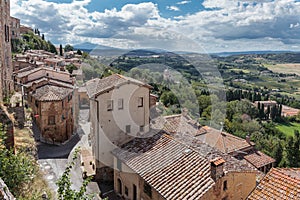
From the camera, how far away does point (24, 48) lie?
58.9 metres

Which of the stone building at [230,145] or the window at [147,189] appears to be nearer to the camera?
the window at [147,189]

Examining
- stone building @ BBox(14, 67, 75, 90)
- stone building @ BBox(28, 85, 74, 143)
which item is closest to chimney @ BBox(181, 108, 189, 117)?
stone building @ BBox(28, 85, 74, 143)

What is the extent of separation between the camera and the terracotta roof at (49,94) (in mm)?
23188

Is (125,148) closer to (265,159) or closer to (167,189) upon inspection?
(167,189)

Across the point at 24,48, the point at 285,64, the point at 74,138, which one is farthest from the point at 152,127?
the point at 285,64

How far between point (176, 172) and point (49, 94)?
16149 millimetres

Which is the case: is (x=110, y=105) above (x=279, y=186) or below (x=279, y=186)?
above

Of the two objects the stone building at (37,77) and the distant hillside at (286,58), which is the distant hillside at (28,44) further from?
the distant hillside at (286,58)

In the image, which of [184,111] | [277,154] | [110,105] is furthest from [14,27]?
[277,154]

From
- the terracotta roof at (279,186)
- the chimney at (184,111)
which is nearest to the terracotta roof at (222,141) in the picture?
the chimney at (184,111)

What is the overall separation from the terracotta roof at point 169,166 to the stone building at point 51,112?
9852 mm

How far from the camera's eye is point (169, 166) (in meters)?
12.9

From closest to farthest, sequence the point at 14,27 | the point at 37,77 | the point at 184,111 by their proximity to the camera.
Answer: the point at 184,111
the point at 37,77
the point at 14,27

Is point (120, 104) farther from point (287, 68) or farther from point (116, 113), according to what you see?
point (287, 68)
